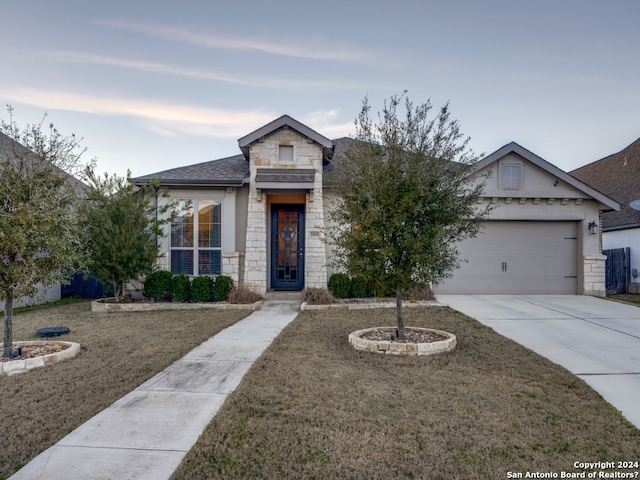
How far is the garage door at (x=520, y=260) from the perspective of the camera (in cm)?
1190

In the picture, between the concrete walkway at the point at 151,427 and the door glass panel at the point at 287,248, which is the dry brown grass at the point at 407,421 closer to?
the concrete walkway at the point at 151,427

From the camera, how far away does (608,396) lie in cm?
397

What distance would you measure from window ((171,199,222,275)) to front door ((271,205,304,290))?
1.57m

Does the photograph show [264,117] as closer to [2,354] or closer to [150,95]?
[150,95]

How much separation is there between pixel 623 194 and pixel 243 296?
49.2 feet

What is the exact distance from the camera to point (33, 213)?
493cm

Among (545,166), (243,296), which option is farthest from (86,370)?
(545,166)

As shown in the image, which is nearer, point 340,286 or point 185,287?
point 185,287

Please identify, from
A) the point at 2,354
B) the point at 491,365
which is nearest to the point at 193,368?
the point at 2,354

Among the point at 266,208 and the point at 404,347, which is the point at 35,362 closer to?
the point at 404,347

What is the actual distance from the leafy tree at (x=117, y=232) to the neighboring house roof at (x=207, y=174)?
96 cm

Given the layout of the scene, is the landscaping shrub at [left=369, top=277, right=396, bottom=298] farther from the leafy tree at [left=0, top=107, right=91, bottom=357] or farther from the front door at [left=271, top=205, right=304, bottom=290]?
the front door at [left=271, top=205, right=304, bottom=290]

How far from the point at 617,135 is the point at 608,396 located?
21.5 m

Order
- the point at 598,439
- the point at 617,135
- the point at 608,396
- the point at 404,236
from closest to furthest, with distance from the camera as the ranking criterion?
the point at 598,439, the point at 608,396, the point at 404,236, the point at 617,135
